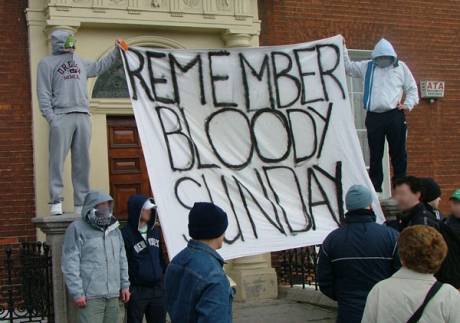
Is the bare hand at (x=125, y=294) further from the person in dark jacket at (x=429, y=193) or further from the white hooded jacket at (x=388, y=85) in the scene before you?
the white hooded jacket at (x=388, y=85)

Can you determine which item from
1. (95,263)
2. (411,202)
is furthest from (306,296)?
(411,202)

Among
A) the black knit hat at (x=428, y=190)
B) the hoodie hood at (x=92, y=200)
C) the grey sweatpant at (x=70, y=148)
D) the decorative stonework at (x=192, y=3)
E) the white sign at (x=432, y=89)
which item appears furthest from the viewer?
the white sign at (x=432, y=89)

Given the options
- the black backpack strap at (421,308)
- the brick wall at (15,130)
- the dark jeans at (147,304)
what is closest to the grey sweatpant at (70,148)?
the dark jeans at (147,304)

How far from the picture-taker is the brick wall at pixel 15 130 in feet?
28.6

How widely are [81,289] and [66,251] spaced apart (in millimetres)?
332

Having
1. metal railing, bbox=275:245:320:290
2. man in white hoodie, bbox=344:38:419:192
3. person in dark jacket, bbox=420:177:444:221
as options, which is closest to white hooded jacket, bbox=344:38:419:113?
man in white hoodie, bbox=344:38:419:192

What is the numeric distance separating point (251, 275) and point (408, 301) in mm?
6293

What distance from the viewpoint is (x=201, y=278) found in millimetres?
3381

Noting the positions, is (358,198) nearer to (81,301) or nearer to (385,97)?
(81,301)

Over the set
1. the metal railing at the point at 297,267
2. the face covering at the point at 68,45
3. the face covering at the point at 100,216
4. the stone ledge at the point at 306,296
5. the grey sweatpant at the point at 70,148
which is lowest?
the stone ledge at the point at 306,296

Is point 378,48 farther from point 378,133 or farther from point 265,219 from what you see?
point 265,219

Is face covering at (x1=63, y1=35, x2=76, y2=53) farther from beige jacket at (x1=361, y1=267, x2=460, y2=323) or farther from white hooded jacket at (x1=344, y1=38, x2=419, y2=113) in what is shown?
beige jacket at (x1=361, y1=267, x2=460, y2=323)

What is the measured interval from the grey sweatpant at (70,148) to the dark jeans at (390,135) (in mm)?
2932

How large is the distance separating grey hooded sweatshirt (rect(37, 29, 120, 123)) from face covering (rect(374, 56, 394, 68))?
269 cm
